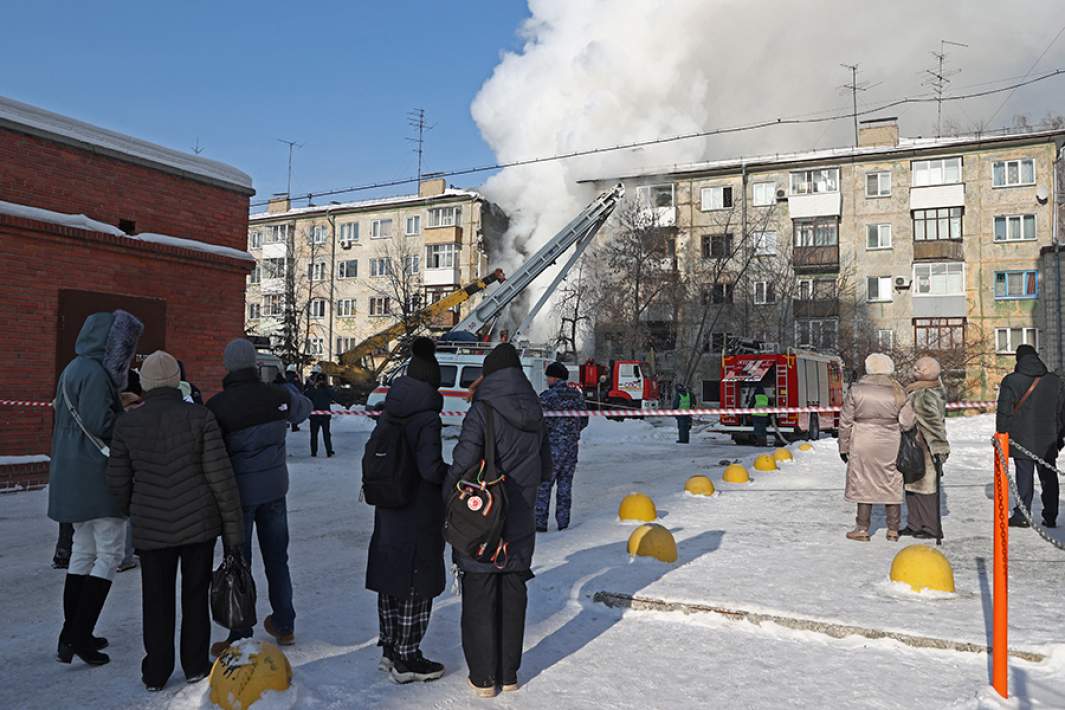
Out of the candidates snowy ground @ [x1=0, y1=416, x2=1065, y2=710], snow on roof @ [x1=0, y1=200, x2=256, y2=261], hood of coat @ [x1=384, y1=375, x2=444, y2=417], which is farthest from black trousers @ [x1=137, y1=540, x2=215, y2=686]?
snow on roof @ [x1=0, y1=200, x2=256, y2=261]

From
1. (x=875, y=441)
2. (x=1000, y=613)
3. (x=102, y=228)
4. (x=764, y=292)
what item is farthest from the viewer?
(x=764, y=292)

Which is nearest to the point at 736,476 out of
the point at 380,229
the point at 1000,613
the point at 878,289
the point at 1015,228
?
the point at 1000,613

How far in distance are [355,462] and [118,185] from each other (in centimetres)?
611

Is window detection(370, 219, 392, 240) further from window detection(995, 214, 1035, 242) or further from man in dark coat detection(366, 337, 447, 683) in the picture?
man in dark coat detection(366, 337, 447, 683)

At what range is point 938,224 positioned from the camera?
1519 inches

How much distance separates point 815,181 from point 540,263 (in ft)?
68.8

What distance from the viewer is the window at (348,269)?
50406 millimetres

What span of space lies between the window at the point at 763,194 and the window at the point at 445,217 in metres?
16.7

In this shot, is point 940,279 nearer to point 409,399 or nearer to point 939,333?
point 939,333

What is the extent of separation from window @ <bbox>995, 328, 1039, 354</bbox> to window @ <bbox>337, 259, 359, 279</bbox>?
35.8 metres

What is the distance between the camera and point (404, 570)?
155 inches

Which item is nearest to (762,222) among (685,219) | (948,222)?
(685,219)

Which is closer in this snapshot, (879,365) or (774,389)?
(879,365)

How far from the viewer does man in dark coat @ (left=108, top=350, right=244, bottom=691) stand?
12.7 ft
